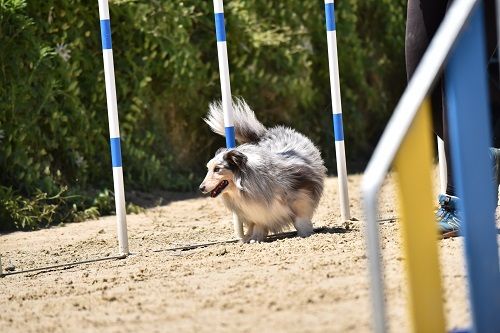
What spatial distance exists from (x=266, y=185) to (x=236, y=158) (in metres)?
0.22

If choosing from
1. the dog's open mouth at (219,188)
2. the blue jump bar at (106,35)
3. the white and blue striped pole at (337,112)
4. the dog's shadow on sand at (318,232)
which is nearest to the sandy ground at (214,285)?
the dog's shadow on sand at (318,232)

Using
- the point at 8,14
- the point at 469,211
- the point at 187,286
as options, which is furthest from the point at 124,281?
the point at 8,14

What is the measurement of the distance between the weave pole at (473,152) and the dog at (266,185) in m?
2.78

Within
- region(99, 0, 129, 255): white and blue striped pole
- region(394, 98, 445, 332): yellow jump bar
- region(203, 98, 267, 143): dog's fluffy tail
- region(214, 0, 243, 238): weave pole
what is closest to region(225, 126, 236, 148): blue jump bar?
region(214, 0, 243, 238): weave pole

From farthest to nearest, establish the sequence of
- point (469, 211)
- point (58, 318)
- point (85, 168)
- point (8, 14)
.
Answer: point (85, 168)
point (8, 14)
point (58, 318)
point (469, 211)

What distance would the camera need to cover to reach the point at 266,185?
5367mm

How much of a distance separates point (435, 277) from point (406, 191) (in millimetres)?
226

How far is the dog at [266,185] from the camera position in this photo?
17.5 feet

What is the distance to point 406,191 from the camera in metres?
2.36

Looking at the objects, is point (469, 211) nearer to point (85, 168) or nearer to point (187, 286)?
point (187, 286)

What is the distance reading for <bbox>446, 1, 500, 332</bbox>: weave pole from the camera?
256 cm

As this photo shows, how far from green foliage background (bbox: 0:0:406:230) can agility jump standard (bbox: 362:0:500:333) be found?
4423mm

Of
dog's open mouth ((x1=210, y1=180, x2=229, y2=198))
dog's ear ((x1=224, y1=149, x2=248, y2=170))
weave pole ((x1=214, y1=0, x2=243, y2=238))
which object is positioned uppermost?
weave pole ((x1=214, y1=0, x2=243, y2=238))

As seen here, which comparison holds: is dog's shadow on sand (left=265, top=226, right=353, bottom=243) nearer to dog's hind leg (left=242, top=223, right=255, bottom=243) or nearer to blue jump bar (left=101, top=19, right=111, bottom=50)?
dog's hind leg (left=242, top=223, right=255, bottom=243)
